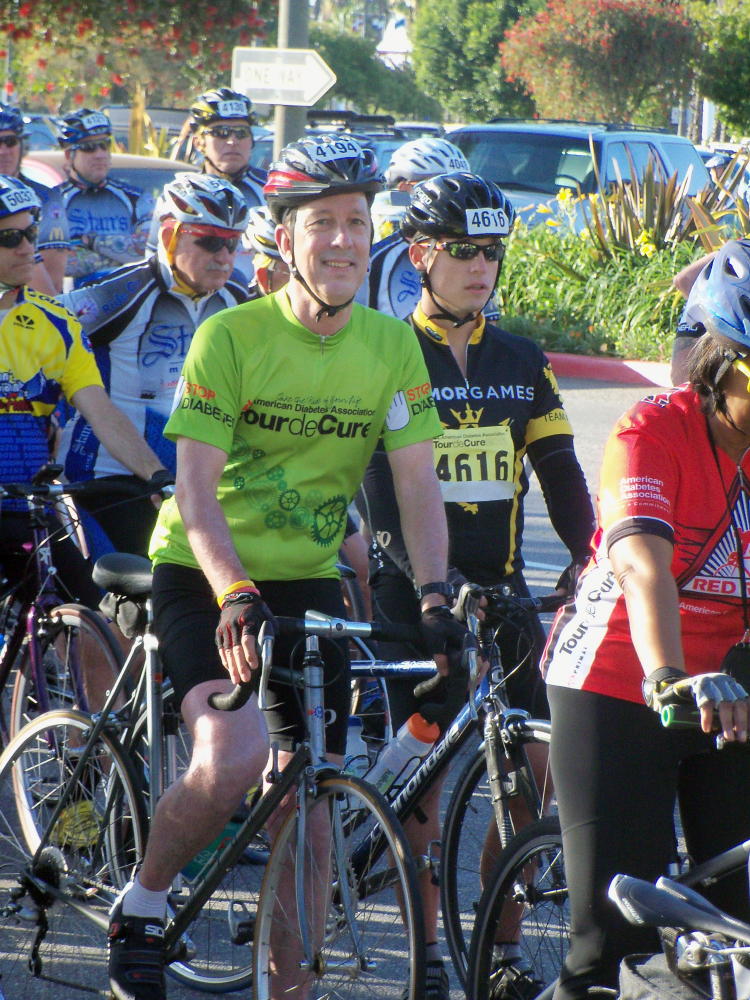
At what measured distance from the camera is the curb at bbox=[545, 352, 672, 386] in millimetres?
12930

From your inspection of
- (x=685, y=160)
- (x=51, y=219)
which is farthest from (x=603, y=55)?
(x=51, y=219)

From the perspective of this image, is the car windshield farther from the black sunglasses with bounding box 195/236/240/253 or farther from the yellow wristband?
the yellow wristband

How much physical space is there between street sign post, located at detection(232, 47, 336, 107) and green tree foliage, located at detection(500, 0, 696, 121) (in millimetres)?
20341

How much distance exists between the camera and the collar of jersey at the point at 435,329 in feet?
13.6

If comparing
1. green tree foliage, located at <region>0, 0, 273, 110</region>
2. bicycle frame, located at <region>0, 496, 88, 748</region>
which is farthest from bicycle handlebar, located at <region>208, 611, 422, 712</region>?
green tree foliage, located at <region>0, 0, 273, 110</region>

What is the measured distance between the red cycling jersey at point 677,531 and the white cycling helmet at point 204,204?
2678 mm

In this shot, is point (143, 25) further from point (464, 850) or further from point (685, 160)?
point (464, 850)

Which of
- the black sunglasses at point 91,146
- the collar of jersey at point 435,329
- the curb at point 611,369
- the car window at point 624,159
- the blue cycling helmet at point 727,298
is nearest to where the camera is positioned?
the blue cycling helmet at point 727,298

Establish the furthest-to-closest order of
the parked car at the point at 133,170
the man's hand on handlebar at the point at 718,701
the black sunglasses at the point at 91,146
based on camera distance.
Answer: the parked car at the point at 133,170 → the black sunglasses at the point at 91,146 → the man's hand on handlebar at the point at 718,701

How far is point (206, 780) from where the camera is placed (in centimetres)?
328

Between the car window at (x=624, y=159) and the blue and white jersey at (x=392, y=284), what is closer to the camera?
the blue and white jersey at (x=392, y=284)

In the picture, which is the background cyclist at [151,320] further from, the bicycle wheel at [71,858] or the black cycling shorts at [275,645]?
the black cycling shorts at [275,645]

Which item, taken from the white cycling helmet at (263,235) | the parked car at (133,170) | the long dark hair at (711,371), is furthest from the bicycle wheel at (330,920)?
the parked car at (133,170)

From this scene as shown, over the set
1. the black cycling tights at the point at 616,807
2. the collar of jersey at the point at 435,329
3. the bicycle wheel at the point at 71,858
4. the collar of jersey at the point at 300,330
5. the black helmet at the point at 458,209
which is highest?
the black helmet at the point at 458,209
